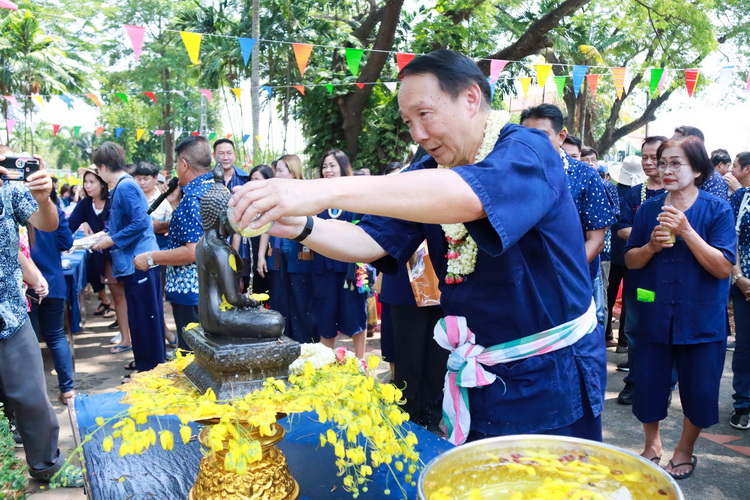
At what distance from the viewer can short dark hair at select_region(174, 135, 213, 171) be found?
3695mm

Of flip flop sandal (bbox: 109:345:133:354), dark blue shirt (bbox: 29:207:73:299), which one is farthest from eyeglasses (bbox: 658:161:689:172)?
flip flop sandal (bbox: 109:345:133:354)

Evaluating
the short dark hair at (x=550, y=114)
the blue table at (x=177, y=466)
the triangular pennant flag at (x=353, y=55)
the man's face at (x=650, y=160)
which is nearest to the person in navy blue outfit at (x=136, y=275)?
the blue table at (x=177, y=466)

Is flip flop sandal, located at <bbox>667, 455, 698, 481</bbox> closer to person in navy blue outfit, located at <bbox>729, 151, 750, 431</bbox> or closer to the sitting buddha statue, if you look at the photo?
person in navy blue outfit, located at <bbox>729, 151, 750, 431</bbox>

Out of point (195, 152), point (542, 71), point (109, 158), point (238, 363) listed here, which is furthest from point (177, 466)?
point (542, 71)

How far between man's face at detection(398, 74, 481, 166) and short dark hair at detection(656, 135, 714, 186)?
2.17m

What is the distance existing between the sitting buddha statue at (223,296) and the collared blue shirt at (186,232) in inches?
73.5

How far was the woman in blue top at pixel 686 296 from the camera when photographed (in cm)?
303

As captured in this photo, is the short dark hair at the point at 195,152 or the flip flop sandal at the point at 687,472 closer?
the flip flop sandal at the point at 687,472

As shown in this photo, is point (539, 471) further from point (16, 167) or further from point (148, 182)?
point (148, 182)

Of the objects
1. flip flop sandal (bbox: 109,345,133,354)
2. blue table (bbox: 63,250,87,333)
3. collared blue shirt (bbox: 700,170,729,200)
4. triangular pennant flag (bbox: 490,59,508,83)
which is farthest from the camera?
triangular pennant flag (bbox: 490,59,508,83)

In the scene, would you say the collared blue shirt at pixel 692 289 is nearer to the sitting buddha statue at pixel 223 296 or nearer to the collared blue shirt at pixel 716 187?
the collared blue shirt at pixel 716 187

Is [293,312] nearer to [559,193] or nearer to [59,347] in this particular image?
[59,347]

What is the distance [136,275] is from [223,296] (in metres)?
3.23

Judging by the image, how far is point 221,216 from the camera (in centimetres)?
164
